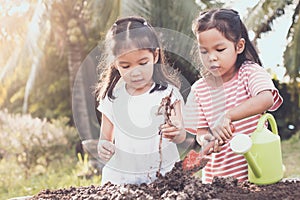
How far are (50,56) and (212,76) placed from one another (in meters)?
5.89

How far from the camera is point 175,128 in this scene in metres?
1.81

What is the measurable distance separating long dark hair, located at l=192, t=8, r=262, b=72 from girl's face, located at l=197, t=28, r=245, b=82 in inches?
0.6

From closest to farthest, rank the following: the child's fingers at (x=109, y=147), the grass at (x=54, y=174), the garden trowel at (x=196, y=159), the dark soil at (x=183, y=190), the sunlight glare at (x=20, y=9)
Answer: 1. the dark soil at (x=183, y=190)
2. the garden trowel at (x=196, y=159)
3. the child's fingers at (x=109, y=147)
4. the grass at (x=54, y=174)
5. the sunlight glare at (x=20, y=9)

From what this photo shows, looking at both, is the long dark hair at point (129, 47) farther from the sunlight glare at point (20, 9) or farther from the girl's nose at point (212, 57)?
the sunlight glare at point (20, 9)

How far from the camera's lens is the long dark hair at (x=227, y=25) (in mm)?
1932

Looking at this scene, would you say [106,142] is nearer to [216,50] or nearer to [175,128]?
[175,128]

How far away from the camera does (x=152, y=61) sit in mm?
1879

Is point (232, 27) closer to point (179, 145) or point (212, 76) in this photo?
point (212, 76)

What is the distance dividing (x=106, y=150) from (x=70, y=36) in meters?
4.67

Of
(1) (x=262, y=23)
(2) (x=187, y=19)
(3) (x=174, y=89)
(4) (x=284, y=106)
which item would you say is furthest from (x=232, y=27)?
(4) (x=284, y=106)

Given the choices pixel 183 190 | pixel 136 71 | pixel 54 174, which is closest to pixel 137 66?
pixel 136 71

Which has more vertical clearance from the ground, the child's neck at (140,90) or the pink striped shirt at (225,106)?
the child's neck at (140,90)

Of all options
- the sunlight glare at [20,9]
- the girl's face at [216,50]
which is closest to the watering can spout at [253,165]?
the girl's face at [216,50]

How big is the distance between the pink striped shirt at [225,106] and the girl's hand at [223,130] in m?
0.11
